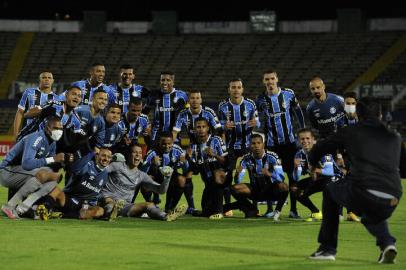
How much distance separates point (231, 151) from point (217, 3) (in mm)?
31679

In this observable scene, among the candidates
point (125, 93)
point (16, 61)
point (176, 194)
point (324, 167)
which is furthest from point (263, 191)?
point (16, 61)

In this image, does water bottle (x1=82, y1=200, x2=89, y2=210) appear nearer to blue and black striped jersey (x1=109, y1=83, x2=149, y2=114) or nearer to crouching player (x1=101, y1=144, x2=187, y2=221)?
crouching player (x1=101, y1=144, x2=187, y2=221)

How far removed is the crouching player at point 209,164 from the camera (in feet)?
43.2

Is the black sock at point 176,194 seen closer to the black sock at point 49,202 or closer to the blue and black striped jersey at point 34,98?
the black sock at point 49,202

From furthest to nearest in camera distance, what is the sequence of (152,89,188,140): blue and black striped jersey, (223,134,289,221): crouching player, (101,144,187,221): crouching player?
(152,89,188,140): blue and black striped jersey, (223,134,289,221): crouching player, (101,144,187,221): crouching player

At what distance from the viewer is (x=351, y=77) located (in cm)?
3875

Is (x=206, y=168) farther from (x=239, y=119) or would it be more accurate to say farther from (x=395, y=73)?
(x=395, y=73)

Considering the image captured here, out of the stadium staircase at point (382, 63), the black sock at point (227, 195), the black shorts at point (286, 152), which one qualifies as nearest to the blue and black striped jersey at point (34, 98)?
the black sock at point (227, 195)

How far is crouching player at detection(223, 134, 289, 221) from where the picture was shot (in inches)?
508

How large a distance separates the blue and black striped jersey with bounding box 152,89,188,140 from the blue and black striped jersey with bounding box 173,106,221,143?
167 mm

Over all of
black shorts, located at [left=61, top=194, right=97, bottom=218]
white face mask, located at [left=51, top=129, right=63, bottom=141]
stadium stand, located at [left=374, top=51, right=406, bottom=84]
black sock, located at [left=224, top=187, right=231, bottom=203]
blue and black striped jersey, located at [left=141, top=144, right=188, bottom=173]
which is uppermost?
stadium stand, located at [left=374, top=51, right=406, bottom=84]

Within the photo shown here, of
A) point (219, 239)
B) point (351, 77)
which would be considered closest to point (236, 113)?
point (219, 239)

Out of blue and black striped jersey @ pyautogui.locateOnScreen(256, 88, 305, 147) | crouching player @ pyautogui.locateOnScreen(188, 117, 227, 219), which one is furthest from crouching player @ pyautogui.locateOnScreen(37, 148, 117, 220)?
blue and black striped jersey @ pyautogui.locateOnScreen(256, 88, 305, 147)

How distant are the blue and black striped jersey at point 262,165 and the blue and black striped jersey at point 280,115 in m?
0.75
